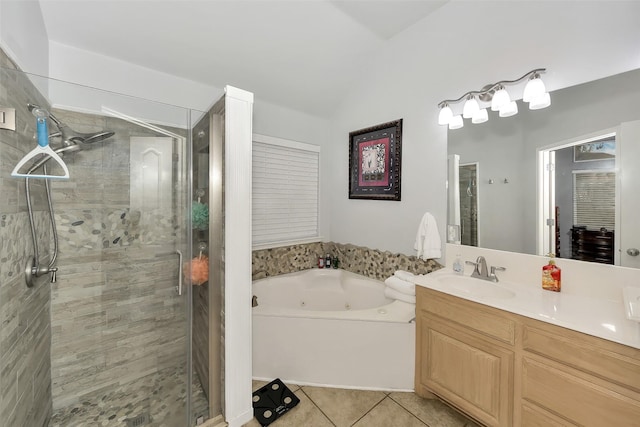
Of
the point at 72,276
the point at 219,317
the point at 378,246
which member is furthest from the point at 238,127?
the point at 378,246

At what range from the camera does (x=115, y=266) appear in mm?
1628

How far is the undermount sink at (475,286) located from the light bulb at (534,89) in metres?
1.26

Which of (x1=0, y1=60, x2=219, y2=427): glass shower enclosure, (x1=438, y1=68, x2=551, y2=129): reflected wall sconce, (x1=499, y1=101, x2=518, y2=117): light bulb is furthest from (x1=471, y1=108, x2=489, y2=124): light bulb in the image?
(x1=0, y1=60, x2=219, y2=427): glass shower enclosure

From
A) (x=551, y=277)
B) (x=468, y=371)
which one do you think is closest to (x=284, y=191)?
(x=468, y=371)

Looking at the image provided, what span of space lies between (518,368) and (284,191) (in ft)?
7.80

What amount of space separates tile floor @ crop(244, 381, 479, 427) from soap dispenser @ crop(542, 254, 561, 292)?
983 millimetres

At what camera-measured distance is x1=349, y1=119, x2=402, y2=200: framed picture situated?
243 cm

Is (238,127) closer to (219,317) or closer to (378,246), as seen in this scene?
(219,317)

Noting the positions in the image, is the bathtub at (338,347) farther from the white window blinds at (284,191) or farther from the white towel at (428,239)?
the white window blinds at (284,191)

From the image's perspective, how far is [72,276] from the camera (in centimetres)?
156

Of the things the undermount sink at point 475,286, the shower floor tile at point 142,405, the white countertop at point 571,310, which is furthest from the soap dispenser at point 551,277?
the shower floor tile at point 142,405

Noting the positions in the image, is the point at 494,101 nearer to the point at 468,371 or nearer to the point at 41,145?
the point at 468,371

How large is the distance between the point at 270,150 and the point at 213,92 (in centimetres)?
75

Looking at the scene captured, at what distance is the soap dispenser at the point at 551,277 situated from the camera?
60.6 inches
